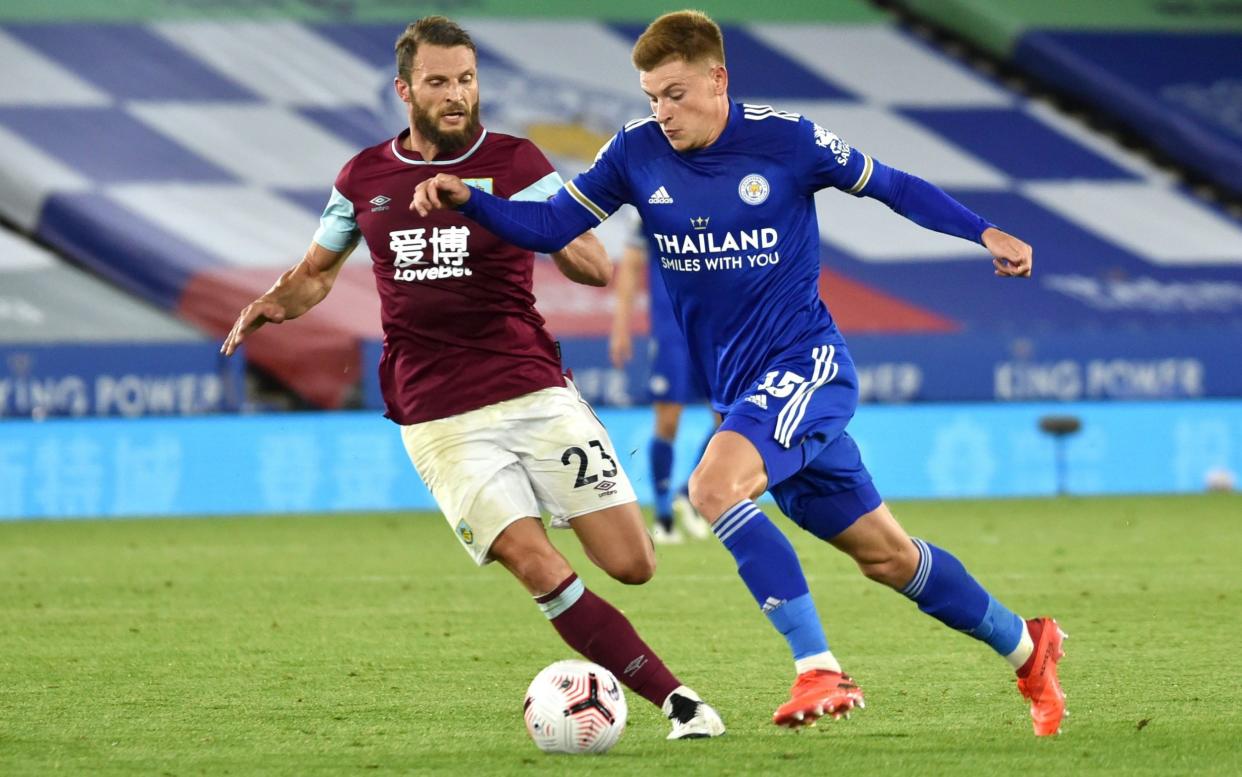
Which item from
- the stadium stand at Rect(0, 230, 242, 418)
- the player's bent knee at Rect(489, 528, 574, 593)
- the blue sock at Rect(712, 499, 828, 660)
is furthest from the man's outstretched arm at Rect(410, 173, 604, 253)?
the stadium stand at Rect(0, 230, 242, 418)

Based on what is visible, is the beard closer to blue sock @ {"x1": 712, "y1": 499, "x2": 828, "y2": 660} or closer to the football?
blue sock @ {"x1": 712, "y1": 499, "x2": 828, "y2": 660}

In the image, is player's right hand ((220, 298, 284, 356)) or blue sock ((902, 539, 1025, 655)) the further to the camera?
player's right hand ((220, 298, 284, 356))

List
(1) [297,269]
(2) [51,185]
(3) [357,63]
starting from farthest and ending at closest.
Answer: (3) [357,63]
(2) [51,185]
(1) [297,269]

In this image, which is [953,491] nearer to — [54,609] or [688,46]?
[54,609]

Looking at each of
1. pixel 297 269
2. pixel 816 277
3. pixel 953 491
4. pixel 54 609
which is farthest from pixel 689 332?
pixel 953 491

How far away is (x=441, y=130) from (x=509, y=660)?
1.94 metres

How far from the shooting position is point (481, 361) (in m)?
5.05

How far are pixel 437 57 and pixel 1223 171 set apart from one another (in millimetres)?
15488

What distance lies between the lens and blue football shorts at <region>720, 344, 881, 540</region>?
15.3ft

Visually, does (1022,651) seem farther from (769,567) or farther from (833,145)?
(833,145)

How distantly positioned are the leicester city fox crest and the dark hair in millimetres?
901

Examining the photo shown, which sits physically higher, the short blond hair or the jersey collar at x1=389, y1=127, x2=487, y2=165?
the short blond hair

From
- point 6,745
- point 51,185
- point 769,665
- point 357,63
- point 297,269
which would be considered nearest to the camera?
point 6,745

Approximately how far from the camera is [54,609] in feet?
25.5
